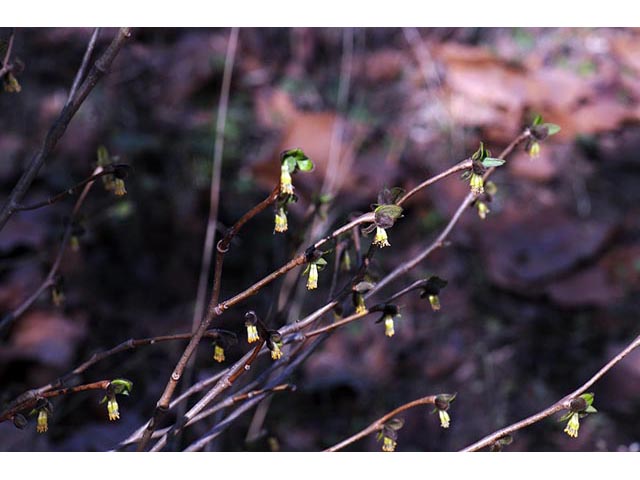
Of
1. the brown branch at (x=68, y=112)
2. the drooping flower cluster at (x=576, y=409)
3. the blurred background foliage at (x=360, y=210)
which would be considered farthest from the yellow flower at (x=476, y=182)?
the blurred background foliage at (x=360, y=210)

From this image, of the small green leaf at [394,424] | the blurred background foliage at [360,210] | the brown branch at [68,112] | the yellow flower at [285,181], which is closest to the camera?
the yellow flower at [285,181]

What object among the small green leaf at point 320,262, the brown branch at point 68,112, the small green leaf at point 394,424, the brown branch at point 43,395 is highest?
the brown branch at point 68,112

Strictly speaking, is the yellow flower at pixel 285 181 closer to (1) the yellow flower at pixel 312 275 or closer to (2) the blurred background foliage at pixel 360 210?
(1) the yellow flower at pixel 312 275

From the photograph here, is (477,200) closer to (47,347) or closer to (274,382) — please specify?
(274,382)

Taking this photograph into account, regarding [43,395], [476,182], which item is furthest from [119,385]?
[476,182]

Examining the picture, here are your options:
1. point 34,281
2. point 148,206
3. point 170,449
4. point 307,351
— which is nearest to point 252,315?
point 307,351

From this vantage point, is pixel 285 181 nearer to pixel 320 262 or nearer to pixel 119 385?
pixel 320 262

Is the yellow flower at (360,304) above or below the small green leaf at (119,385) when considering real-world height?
above

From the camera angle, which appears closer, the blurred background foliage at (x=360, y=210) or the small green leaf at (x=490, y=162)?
the small green leaf at (x=490, y=162)
